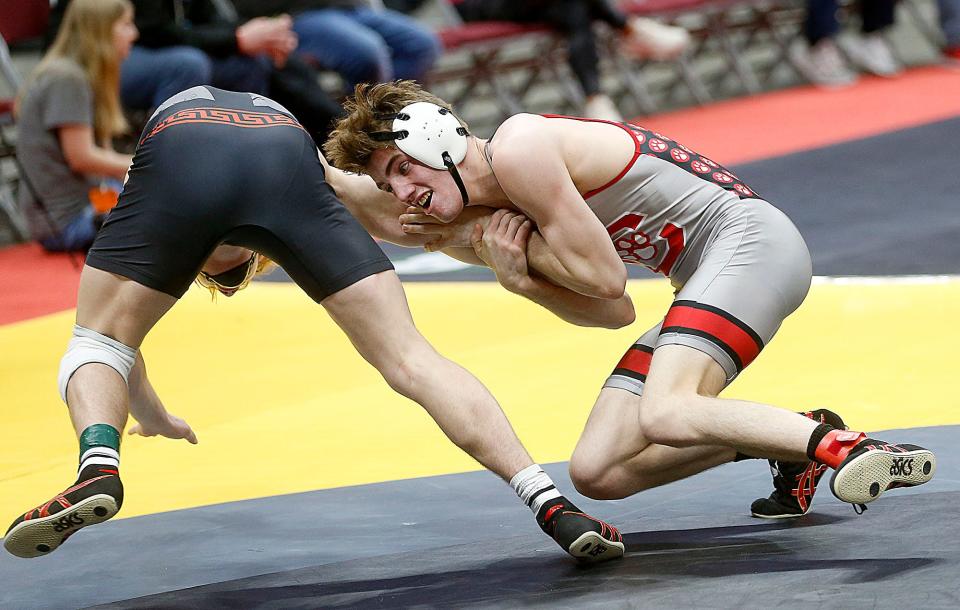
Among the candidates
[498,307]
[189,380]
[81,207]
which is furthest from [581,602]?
[81,207]

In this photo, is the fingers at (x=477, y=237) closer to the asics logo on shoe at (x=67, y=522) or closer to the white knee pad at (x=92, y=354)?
the white knee pad at (x=92, y=354)

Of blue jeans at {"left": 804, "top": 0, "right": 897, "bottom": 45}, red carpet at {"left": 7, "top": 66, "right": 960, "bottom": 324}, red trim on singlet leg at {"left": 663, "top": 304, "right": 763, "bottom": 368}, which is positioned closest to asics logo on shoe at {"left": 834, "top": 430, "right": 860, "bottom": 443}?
red trim on singlet leg at {"left": 663, "top": 304, "right": 763, "bottom": 368}

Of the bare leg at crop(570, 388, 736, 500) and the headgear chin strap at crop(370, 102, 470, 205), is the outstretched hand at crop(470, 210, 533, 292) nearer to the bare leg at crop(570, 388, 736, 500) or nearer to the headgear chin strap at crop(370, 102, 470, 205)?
the headgear chin strap at crop(370, 102, 470, 205)

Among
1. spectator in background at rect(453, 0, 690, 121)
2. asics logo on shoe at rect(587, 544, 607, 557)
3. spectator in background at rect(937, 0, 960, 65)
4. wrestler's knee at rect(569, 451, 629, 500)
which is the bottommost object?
spectator in background at rect(937, 0, 960, 65)

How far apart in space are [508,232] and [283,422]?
1541mm

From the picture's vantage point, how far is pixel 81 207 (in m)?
7.15

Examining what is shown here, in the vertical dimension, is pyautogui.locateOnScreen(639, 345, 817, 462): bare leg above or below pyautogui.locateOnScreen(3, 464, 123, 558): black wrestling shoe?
above

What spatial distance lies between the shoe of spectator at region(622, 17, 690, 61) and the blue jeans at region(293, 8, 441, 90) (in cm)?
158

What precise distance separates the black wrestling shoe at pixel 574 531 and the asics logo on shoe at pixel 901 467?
59 cm

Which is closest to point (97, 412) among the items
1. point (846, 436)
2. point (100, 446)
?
point (100, 446)

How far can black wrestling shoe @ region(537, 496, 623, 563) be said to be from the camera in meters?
3.01

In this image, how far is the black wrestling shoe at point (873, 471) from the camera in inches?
112

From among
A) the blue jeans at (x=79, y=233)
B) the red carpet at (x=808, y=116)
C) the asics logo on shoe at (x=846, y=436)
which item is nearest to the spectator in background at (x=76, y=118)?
the blue jeans at (x=79, y=233)

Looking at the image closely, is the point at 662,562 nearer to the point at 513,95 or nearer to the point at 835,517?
→ the point at 835,517
